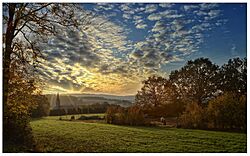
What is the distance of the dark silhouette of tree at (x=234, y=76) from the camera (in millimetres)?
7125

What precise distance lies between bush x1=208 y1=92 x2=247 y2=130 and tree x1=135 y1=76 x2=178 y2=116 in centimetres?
88

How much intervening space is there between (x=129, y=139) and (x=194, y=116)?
137 cm

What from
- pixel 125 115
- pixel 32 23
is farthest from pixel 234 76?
pixel 32 23

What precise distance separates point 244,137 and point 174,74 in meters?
1.82

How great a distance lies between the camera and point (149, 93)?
24.9 ft

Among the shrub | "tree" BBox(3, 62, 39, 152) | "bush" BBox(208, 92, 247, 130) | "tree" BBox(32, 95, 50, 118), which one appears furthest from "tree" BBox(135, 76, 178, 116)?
"tree" BBox(3, 62, 39, 152)

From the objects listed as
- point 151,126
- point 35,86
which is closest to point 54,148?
point 35,86

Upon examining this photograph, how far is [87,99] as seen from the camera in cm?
785

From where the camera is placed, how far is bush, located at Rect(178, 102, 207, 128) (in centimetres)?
730

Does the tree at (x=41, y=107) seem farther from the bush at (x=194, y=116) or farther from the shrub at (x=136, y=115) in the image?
the bush at (x=194, y=116)

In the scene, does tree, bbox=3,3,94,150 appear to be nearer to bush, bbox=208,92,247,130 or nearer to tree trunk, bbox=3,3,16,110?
tree trunk, bbox=3,3,16,110

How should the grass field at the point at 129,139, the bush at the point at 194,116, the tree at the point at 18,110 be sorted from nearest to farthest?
the grass field at the point at 129,139
the tree at the point at 18,110
the bush at the point at 194,116

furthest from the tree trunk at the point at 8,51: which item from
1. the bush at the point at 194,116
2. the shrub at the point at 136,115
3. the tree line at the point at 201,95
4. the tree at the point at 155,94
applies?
the bush at the point at 194,116

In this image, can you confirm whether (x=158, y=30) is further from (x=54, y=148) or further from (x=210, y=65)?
(x=54, y=148)
